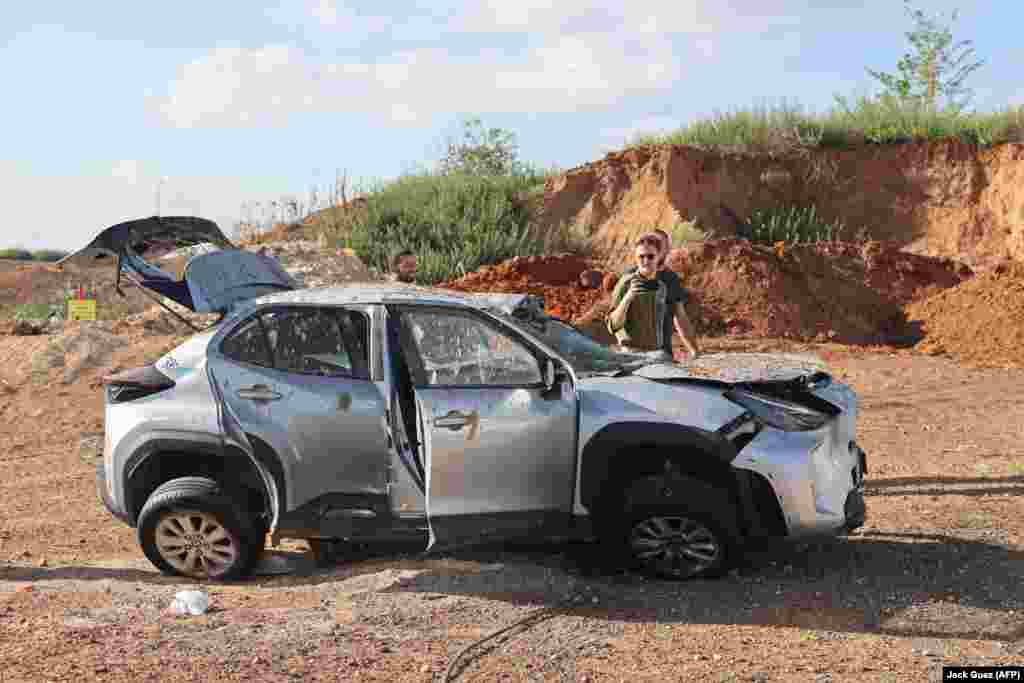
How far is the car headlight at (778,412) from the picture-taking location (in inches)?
280

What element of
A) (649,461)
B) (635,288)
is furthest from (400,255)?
(649,461)

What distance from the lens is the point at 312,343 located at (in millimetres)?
7484

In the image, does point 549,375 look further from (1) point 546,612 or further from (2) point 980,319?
(2) point 980,319

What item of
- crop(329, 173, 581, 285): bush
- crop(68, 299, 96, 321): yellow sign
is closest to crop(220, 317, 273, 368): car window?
crop(68, 299, 96, 321): yellow sign

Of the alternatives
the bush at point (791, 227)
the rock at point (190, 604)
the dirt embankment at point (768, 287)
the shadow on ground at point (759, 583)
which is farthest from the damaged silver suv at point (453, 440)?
the bush at point (791, 227)

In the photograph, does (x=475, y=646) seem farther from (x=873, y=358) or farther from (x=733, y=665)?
(x=873, y=358)

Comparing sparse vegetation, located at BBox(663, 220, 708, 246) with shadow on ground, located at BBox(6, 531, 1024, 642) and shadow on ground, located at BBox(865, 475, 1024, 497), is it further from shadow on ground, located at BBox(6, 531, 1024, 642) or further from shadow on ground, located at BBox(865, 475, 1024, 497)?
shadow on ground, located at BBox(6, 531, 1024, 642)

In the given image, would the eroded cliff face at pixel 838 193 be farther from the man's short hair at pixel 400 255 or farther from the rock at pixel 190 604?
the rock at pixel 190 604

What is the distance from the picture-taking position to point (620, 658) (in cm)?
614

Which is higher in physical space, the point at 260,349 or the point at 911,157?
the point at 911,157

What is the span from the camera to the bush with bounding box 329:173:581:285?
23.7m

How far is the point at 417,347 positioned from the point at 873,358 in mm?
12628

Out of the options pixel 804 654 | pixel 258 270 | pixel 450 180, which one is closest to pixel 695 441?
pixel 804 654

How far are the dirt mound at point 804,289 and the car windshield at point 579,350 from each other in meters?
11.5
